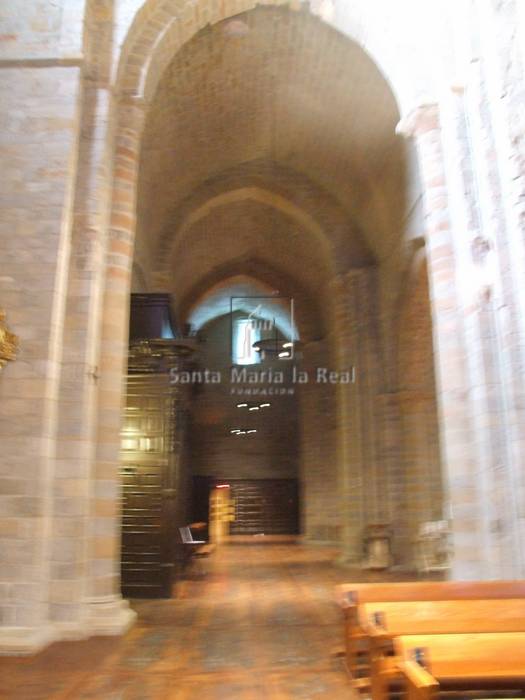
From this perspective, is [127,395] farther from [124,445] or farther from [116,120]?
[116,120]

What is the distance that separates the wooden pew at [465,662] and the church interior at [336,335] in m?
0.02

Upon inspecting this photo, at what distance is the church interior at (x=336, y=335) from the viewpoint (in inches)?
193

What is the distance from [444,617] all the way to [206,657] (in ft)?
8.05

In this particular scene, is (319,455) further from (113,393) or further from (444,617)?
(444,617)

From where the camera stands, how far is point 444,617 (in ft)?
12.4

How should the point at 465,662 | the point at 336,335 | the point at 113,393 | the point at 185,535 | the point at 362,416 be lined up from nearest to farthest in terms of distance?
the point at 465,662 < the point at 113,393 < the point at 185,535 < the point at 362,416 < the point at 336,335

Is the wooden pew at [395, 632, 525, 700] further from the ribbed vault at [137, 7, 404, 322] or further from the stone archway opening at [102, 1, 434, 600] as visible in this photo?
the ribbed vault at [137, 7, 404, 322]

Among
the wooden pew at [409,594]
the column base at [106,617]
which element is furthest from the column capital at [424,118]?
the column base at [106,617]

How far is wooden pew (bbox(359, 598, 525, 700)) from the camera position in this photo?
367 centimetres

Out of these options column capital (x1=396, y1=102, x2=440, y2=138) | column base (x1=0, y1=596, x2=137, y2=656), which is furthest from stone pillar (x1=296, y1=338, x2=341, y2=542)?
column base (x1=0, y1=596, x2=137, y2=656)

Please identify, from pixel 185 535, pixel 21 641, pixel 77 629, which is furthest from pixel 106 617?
pixel 185 535

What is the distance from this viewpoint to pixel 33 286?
6.12 meters

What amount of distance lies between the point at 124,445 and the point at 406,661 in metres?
6.81

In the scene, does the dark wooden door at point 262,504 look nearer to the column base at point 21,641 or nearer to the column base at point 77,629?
the column base at point 77,629
